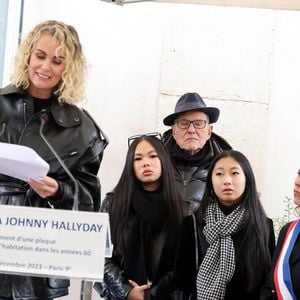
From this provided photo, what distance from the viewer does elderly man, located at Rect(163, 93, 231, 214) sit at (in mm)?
2391

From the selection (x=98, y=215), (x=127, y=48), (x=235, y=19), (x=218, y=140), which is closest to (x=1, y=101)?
(x=98, y=215)

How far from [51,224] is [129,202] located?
922mm

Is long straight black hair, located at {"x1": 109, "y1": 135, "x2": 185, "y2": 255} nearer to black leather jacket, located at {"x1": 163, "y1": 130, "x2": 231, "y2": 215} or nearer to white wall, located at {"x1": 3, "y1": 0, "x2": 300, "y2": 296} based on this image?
black leather jacket, located at {"x1": 163, "y1": 130, "x2": 231, "y2": 215}

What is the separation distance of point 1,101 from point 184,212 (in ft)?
2.81

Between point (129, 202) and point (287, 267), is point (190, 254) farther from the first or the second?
point (287, 267)

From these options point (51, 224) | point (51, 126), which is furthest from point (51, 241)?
point (51, 126)

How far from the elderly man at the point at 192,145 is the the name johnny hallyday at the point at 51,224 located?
1141 mm

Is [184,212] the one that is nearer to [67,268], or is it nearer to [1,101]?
[1,101]

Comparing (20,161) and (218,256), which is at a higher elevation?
(20,161)

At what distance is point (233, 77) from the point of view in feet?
12.0

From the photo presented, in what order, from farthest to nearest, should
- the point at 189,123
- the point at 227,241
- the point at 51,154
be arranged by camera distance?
the point at 189,123
the point at 227,241
the point at 51,154

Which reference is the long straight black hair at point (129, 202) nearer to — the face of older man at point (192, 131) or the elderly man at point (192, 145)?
the elderly man at point (192, 145)

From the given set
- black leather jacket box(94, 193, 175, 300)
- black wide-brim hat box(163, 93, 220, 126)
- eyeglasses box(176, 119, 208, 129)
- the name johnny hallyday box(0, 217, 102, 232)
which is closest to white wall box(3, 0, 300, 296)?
black wide-brim hat box(163, 93, 220, 126)

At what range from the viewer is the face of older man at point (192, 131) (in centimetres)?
249
